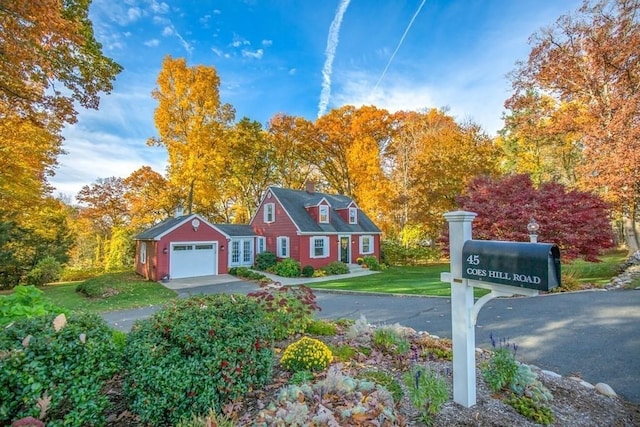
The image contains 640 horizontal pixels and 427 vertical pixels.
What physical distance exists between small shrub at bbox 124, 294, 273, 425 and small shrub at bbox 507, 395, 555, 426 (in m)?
2.43

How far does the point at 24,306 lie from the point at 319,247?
53.8ft

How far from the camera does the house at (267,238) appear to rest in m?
17.0

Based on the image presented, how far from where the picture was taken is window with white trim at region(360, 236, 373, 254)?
2230cm

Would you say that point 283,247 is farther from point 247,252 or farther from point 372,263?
point 372,263

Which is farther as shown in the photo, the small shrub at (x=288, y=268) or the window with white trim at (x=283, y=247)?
the window with white trim at (x=283, y=247)

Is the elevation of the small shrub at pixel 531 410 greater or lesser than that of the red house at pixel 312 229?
lesser

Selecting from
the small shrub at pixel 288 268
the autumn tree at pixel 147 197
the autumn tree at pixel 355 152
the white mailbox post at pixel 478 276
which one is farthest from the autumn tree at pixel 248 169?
the white mailbox post at pixel 478 276

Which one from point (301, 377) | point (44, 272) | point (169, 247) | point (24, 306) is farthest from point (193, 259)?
point (301, 377)

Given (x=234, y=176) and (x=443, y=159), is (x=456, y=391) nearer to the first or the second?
(x=443, y=159)

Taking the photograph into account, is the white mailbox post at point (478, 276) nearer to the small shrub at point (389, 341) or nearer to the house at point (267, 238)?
the small shrub at point (389, 341)

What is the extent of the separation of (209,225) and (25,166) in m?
8.38

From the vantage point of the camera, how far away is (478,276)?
113 inches

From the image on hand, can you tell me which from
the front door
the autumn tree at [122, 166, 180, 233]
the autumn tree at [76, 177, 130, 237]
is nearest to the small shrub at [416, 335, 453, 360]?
the front door

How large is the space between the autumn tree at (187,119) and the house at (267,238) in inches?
131
